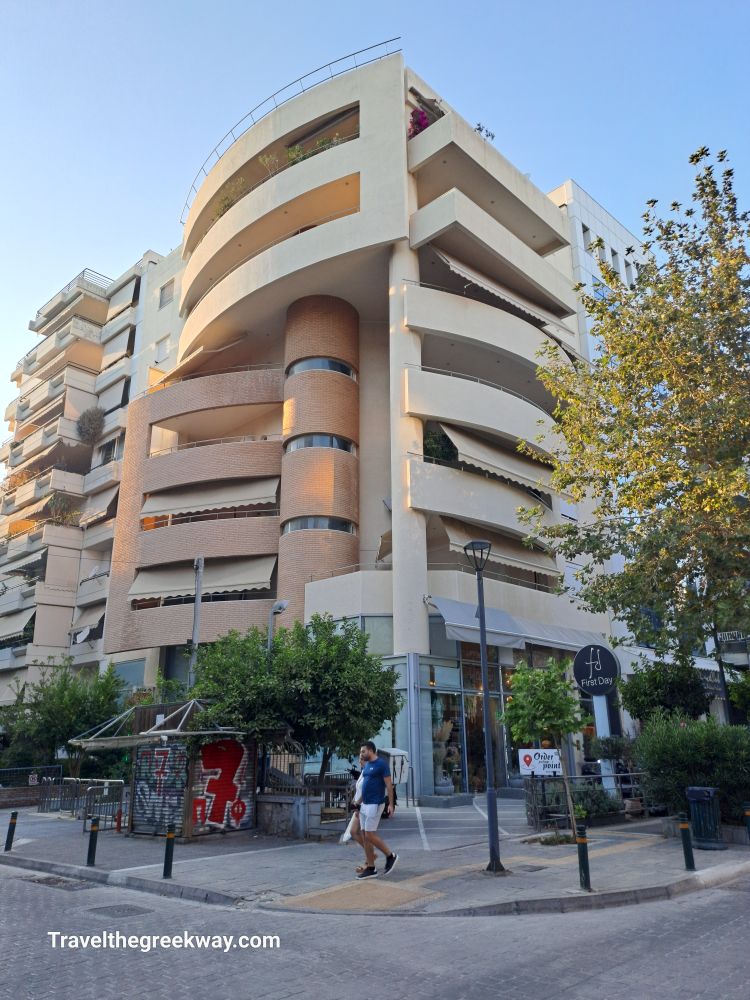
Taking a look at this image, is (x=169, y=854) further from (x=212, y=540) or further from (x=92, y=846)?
(x=212, y=540)

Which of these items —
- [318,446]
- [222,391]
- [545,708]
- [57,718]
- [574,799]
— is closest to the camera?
[545,708]

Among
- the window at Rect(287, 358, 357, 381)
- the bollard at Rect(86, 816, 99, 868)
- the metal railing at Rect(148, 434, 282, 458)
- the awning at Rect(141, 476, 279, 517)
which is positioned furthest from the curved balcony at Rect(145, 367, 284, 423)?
the bollard at Rect(86, 816, 99, 868)

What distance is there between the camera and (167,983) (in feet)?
18.6

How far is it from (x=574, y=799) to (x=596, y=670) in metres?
3.82

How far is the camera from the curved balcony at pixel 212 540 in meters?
30.5

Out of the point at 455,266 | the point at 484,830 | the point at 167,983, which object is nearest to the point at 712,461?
the point at 484,830

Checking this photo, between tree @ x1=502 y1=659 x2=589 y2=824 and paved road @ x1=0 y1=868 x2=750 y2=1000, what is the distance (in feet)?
13.9

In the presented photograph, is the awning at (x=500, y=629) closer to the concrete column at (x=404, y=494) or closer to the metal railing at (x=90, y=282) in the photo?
the concrete column at (x=404, y=494)

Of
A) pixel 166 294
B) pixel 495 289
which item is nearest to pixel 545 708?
pixel 495 289

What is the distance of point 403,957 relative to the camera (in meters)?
6.32

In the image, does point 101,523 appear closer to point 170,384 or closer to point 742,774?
point 170,384

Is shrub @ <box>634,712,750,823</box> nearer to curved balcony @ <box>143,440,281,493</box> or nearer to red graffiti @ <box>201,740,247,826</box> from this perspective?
red graffiti @ <box>201,740,247,826</box>

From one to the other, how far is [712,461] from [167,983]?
1391 cm

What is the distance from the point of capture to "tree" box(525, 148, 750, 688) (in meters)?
15.0
